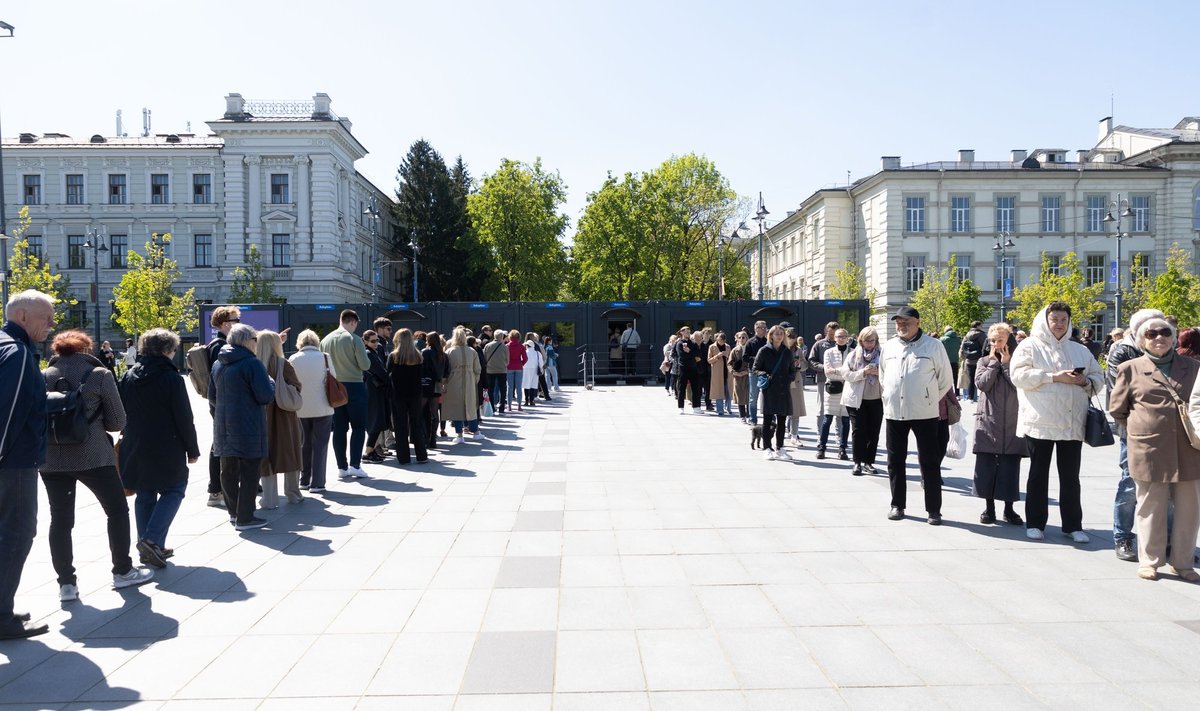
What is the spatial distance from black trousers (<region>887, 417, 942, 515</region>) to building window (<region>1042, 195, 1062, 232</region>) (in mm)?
52096

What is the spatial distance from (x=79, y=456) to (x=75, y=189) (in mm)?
58250

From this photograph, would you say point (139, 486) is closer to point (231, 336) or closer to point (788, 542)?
point (231, 336)

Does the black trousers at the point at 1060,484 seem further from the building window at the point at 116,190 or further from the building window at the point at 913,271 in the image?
the building window at the point at 116,190

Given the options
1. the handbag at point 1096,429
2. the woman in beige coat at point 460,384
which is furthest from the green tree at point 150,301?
the handbag at point 1096,429

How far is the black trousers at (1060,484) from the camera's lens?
6.83 metres

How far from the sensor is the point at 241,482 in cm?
776

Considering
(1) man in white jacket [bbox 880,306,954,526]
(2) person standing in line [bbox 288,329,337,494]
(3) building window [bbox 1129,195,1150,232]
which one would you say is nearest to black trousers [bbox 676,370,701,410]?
(2) person standing in line [bbox 288,329,337,494]

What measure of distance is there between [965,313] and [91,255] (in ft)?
171

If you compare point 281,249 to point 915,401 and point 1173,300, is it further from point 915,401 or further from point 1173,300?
point 915,401

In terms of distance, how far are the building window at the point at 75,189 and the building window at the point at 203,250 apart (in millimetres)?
8163

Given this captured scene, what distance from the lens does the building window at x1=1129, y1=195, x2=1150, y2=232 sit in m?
52.4

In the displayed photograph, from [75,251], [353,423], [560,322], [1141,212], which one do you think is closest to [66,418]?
[353,423]

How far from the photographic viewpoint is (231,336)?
303 inches

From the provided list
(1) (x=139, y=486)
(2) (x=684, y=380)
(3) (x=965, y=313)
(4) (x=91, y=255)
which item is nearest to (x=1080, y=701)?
(1) (x=139, y=486)
